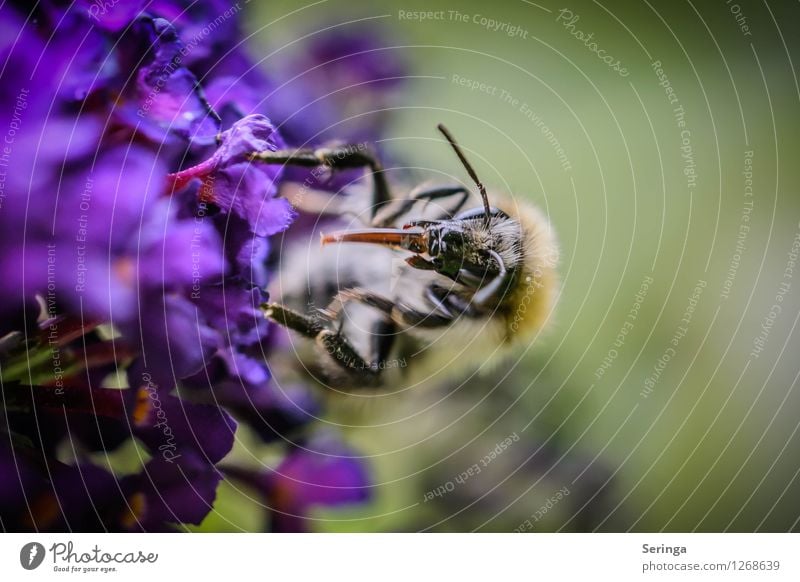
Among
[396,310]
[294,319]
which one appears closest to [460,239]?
[396,310]

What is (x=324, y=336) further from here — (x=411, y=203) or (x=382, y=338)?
(x=411, y=203)

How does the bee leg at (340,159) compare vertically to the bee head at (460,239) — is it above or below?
above

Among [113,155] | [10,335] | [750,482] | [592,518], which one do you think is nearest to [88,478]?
[10,335]

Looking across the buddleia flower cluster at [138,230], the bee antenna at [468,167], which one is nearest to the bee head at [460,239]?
the bee antenna at [468,167]

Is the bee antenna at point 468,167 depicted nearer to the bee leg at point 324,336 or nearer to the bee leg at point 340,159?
the bee leg at point 340,159

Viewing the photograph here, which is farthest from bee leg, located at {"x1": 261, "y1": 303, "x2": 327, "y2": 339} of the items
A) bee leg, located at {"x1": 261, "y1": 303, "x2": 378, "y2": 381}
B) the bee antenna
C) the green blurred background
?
the bee antenna
